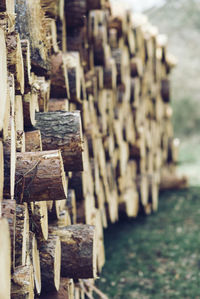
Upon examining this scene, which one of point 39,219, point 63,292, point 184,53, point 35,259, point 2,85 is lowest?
point 184,53

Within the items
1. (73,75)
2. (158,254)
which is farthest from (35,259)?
(158,254)

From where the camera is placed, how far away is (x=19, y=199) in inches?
58.8

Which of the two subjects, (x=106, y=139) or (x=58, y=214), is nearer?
(x=58, y=214)

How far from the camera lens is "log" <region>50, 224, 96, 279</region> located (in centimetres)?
184

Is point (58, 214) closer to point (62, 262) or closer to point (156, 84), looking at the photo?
point (62, 262)

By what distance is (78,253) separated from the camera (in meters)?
1.85

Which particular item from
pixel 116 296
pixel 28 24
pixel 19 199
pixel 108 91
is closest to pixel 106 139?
pixel 108 91

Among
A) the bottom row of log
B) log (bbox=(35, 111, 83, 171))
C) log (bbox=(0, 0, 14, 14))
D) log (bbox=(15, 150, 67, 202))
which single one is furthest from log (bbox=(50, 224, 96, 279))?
log (bbox=(0, 0, 14, 14))

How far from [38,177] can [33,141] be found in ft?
0.87

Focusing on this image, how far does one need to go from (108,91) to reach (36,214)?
1837 millimetres

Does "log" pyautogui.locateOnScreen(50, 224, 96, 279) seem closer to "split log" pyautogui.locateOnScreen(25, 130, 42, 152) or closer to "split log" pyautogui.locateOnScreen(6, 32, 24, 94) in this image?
"split log" pyautogui.locateOnScreen(25, 130, 42, 152)

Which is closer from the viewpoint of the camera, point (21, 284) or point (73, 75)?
point (21, 284)

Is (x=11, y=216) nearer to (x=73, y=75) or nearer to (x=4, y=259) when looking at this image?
(x=4, y=259)

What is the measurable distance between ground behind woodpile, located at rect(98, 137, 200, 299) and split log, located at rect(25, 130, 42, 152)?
1.43 metres
